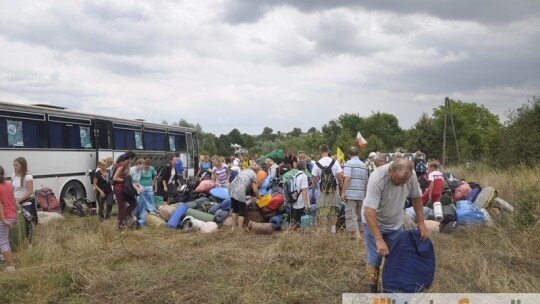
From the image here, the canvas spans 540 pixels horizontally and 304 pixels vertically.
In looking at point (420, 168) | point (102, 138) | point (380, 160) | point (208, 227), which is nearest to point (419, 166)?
point (420, 168)

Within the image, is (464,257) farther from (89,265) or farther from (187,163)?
(187,163)

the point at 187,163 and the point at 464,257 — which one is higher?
the point at 187,163

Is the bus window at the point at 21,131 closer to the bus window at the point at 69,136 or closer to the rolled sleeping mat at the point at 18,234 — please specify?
the bus window at the point at 69,136

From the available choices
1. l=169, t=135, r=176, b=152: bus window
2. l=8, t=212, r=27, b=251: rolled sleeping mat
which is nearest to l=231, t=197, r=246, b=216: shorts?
l=8, t=212, r=27, b=251: rolled sleeping mat

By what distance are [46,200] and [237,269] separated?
297 inches

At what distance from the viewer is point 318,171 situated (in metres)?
9.02

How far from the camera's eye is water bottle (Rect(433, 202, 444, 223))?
30.7 ft

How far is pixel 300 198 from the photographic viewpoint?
957cm

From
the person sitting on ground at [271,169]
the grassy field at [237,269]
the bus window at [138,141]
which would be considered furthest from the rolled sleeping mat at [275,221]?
the bus window at [138,141]

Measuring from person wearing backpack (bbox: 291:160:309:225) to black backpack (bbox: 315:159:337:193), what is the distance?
0.49 meters

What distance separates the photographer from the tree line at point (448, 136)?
20016 millimetres

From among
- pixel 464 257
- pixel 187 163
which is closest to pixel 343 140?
pixel 187 163

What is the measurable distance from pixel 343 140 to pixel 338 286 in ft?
206

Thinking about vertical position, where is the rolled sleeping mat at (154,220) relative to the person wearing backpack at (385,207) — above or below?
below
